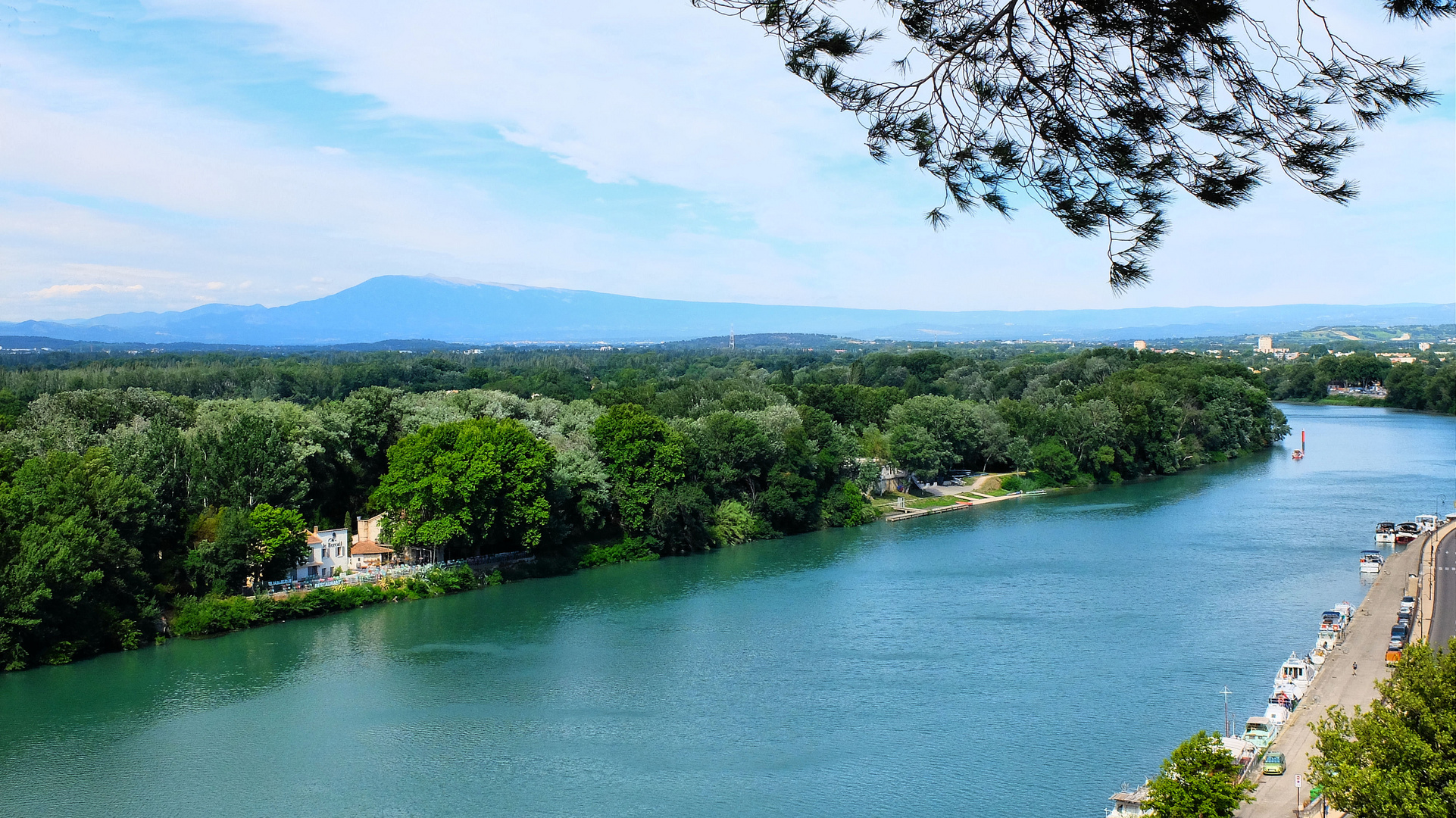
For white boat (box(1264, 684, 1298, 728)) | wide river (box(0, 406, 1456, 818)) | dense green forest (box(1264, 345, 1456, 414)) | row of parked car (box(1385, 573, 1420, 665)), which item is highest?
dense green forest (box(1264, 345, 1456, 414))

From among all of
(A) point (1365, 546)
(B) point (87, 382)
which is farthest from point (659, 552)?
(B) point (87, 382)

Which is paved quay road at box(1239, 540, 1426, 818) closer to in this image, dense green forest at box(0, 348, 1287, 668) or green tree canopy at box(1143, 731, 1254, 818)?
green tree canopy at box(1143, 731, 1254, 818)

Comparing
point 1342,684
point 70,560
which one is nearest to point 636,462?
point 70,560

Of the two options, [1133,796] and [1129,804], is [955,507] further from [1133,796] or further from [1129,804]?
[1129,804]

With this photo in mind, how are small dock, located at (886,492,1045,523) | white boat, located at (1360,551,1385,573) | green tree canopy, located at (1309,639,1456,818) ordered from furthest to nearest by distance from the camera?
1. small dock, located at (886,492,1045,523)
2. white boat, located at (1360,551,1385,573)
3. green tree canopy, located at (1309,639,1456,818)

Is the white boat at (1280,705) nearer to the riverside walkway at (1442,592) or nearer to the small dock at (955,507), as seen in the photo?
the riverside walkway at (1442,592)

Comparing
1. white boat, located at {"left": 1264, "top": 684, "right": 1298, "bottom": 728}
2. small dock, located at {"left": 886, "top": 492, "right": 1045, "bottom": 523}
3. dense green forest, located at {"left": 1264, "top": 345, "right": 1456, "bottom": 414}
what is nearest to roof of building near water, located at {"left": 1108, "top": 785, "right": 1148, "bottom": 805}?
white boat, located at {"left": 1264, "top": 684, "right": 1298, "bottom": 728}
